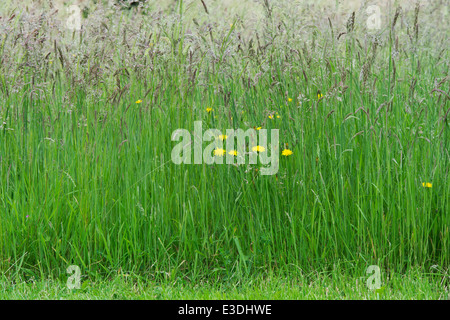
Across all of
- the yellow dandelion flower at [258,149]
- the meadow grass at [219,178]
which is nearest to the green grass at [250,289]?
the meadow grass at [219,178]

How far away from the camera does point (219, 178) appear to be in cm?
248

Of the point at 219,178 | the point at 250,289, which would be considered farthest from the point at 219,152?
the point at 250,289

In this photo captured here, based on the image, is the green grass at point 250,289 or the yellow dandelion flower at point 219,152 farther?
the yellow dandelion flower at point 219,152

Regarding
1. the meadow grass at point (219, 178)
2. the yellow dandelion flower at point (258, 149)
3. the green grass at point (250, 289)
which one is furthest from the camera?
the yellow dandelion flower at point (258, 149)

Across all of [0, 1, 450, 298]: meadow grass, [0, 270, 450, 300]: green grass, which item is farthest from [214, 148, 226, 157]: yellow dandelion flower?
[0, 270, 450, 300]: green grass

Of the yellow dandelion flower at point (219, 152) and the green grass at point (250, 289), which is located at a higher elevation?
the yellow dandelion flower at point (219, 152)

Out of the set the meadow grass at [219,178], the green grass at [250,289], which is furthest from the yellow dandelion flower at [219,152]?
the green grass at [250,289]

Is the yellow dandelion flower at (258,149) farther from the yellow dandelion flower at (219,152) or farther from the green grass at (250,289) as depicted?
the green grass at (250,289)

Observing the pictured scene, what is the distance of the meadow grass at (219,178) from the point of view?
2.38 metres

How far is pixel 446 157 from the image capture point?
253 centimetres

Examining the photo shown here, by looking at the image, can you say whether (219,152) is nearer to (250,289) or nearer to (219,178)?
(219,178)

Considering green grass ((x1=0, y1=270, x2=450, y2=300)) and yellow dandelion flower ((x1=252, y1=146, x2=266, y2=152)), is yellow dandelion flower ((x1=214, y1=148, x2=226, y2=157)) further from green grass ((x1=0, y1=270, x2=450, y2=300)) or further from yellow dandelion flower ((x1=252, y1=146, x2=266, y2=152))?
green grass ((x1=0, y1=270, x2=450, y2=300))

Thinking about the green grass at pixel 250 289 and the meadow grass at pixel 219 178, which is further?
the meadow grass at pixel 219 178

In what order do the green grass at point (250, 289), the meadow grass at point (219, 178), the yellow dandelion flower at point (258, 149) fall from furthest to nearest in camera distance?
the yellow dandelion flower at point (258, 149)
the meadow grass at point (219, 178)
the green grass at point (250, 289)
